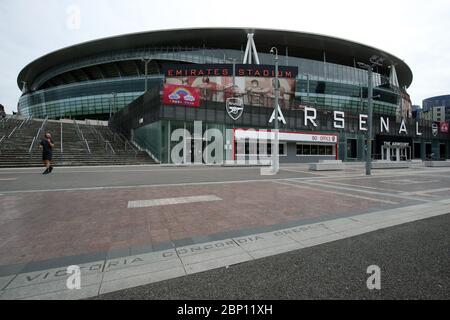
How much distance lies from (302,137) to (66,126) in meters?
34.1

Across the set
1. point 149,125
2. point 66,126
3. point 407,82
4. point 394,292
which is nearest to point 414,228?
point 394,292

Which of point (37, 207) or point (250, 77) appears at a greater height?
point (250, 77)

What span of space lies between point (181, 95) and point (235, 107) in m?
7.25

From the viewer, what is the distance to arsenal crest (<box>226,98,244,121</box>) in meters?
27.8

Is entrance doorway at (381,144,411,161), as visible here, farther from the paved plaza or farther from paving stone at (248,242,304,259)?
paving stone at (248,242,304,259)

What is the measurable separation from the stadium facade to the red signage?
11 cm

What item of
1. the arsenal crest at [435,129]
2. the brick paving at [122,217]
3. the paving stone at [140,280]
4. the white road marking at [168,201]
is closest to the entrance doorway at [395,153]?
the arsenal crest at [435,129]

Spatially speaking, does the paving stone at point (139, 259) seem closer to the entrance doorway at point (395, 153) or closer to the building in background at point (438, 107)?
the entrance doorway at point (395, 153)

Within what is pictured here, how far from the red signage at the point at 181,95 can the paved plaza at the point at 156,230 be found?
18.7 m

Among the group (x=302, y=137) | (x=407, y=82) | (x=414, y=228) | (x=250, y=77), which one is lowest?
(x=414, y=228)

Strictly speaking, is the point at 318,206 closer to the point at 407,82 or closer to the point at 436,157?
the point at 436,157

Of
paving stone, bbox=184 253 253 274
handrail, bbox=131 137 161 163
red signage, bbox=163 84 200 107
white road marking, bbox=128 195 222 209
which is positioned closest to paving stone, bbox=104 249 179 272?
paving stone, bbox=184 253 253 274

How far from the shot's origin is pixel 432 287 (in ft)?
7.50

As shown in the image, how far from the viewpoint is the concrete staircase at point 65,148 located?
18203 mm
